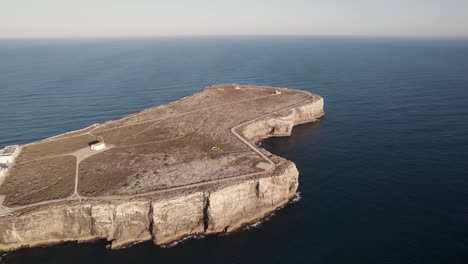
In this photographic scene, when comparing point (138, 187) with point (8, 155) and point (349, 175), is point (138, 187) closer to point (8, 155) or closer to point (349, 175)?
point (8, 155)

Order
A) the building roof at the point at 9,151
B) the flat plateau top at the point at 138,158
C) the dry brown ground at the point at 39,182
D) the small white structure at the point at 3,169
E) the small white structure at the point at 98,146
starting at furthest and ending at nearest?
the small white structure at the point at 98,146 < the building roof at the point at 9,151 < the small white structure at the point at 3,169 < the flat plateau top at the point at 138,158 < the dry brown ground at the point at 39,182

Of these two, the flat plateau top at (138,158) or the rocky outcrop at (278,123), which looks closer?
the flat plateau top at (138,158)

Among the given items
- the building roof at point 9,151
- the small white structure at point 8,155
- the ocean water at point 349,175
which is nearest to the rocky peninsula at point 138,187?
the small white structure at point 8,155

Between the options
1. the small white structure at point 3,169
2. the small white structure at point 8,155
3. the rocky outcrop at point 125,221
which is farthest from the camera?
the small white structure at point 8,155

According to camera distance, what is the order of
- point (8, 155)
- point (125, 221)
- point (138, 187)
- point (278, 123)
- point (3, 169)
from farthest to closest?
point (278, 123), point (8, 155), point (3, 169), point (138, 187), point (125, 221)

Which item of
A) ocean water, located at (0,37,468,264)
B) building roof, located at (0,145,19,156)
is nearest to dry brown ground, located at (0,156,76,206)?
building roof, located at (0,145,19,156)

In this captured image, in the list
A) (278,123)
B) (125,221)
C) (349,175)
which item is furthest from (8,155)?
(349,175)

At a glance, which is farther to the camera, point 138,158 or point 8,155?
point 138,158

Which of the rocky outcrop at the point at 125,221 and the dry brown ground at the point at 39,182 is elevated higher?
the dry brown ground at the point at 39,182

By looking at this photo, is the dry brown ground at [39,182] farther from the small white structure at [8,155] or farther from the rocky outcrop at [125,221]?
the rocky outcrop at [125,221]
